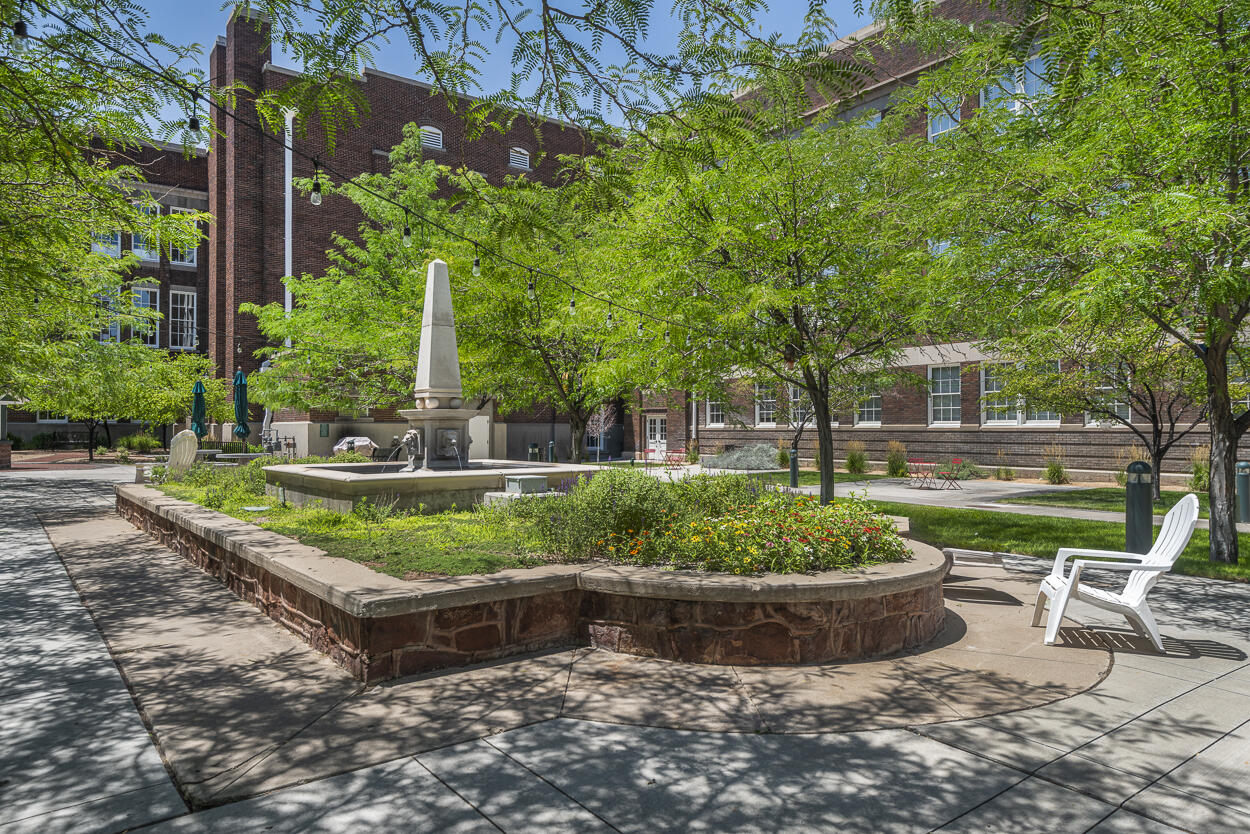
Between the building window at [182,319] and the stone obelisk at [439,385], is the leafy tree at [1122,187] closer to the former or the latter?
the stone obelisk at [439,385]

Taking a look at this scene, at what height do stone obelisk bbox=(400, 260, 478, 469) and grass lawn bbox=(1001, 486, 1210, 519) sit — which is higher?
stone obelisk bbox=(400, 260, 478, 469)

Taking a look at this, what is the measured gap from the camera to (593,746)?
395 cm

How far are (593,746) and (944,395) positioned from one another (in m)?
26.0

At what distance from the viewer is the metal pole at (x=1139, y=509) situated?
29.7ft

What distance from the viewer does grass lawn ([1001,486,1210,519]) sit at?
15.5m

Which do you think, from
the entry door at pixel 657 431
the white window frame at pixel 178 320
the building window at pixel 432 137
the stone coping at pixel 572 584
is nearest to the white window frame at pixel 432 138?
the building window at pixel 432 137

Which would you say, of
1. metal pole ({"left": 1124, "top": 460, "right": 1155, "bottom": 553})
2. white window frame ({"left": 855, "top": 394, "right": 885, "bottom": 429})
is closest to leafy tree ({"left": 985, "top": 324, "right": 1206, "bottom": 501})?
metal pole ({"left": 1124, "top": 460, "right": 1155, "bottom": 553})

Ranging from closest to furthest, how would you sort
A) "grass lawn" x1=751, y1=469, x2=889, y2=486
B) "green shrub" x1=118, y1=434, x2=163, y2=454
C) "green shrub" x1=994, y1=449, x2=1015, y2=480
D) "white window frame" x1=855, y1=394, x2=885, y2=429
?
"grass lawn" x1=751, y1=469, x2=889, y2=486 < "green shrub" x1=994, y1=449, x2=1015, y2=480 < "white window frame" x1=855, y1=394, x2=885, y2=429 < "green shrub" x1=118, y1=434, x2=163, y2=454

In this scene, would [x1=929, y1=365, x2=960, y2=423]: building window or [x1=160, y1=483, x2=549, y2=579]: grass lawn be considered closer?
[x1=160, y1=483, x2=549, y2=579]: grass lawn

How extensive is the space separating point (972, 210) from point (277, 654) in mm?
8528

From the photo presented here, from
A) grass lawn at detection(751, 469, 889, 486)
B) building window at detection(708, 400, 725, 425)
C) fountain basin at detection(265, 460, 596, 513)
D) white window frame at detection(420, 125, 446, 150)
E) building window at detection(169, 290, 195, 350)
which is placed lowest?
grass lawn at detection(751, 469, 889, 486)

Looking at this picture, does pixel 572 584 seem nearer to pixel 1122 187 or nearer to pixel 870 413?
pixel 1122 187

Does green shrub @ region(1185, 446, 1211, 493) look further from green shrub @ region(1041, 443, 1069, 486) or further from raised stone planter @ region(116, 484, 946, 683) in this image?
raised stone planter @ region(116, 484, 946, 683)

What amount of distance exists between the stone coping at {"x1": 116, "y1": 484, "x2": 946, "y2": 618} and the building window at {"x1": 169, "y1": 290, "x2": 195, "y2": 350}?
4329 cm
